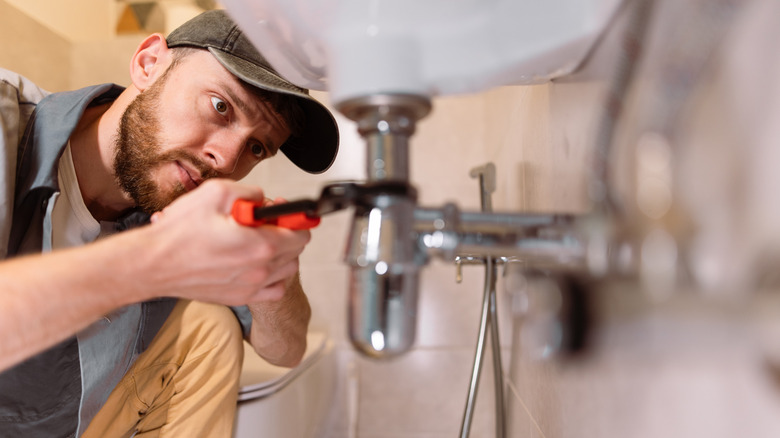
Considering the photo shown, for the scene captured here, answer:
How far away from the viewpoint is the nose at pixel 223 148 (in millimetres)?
779

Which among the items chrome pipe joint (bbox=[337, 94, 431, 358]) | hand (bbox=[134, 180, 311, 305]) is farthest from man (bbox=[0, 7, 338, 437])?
chrome pipe joint (bbox=[337, 94, 431, 358])

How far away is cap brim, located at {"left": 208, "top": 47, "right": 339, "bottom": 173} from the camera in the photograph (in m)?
0.73

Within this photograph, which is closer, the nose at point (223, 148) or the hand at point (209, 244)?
the hand at point (209, 244)

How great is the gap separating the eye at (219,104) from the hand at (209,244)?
432mm

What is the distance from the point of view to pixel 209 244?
1.21ft

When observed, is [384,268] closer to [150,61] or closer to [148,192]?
[148,192]

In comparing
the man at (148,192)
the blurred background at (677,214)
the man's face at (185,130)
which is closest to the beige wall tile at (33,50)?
the man at (148,192)

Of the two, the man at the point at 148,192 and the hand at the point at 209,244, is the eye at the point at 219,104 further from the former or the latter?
the hand at the point at 209,244

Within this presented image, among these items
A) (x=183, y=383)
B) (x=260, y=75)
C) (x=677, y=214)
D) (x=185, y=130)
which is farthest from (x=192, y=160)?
(x=677, y=214)

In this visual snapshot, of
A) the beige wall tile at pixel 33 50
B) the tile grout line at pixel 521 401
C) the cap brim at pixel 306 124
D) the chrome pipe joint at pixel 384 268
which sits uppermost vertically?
the beige wall tile at pixel 33 50

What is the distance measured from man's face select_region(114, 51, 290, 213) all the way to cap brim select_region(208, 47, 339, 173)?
1.8 inches

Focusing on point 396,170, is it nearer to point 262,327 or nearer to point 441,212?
point 441,212

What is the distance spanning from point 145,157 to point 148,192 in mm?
57

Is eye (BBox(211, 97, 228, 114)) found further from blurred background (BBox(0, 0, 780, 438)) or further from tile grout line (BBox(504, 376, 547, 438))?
tile grout line (BBox(504, 376, 547, 438))
